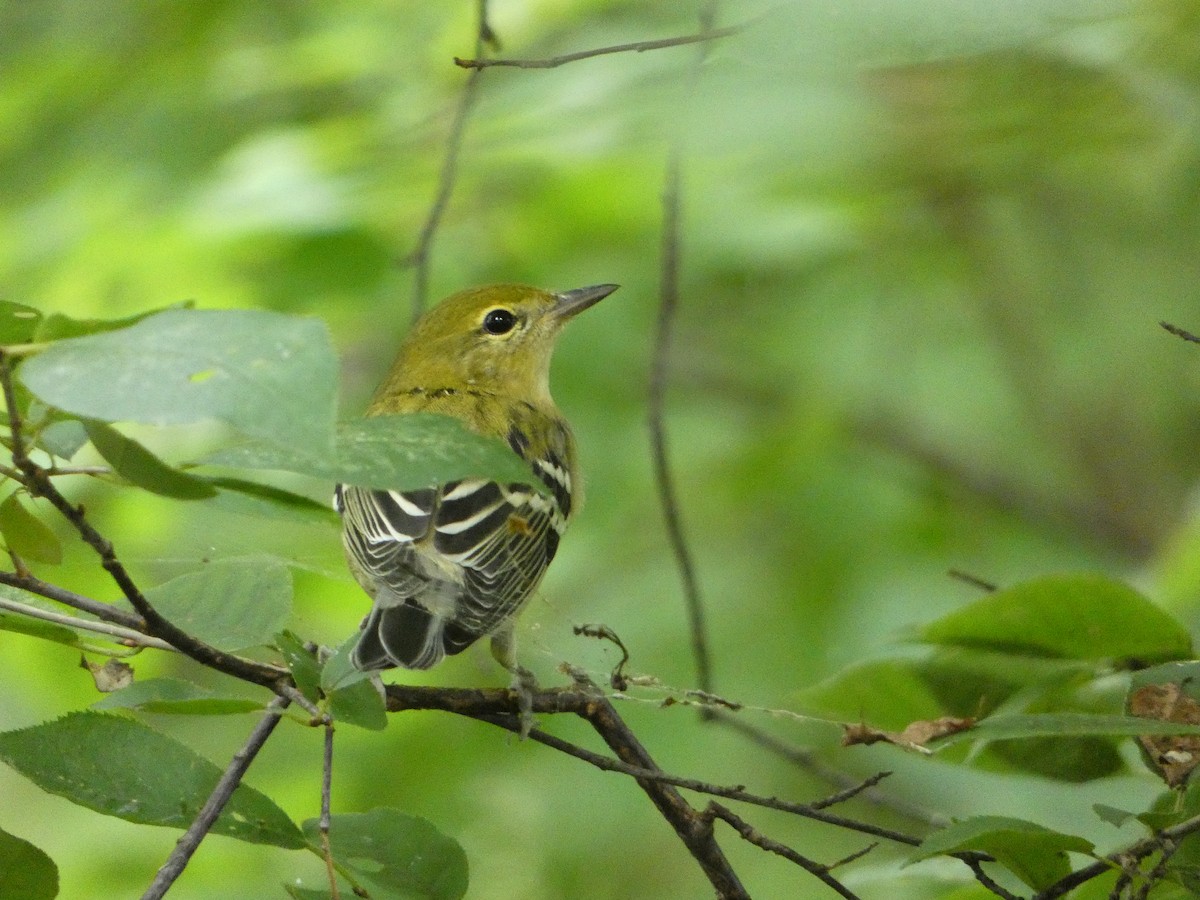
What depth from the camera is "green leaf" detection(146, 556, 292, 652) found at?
189cm

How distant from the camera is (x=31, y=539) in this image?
185 centimetres

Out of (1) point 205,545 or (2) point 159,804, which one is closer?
(2) point 159,804

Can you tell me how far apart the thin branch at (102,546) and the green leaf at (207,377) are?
153 millimetres

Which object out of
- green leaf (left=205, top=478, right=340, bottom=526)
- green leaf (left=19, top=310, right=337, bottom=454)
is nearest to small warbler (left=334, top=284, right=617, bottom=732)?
green leaf (left=205, top=478, right=340, bottom=526)

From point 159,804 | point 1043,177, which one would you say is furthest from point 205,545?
point 1043,177

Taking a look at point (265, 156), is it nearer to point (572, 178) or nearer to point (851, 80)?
point (572, 178)

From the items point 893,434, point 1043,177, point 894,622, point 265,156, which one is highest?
point 265,156

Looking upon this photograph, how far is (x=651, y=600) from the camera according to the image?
5.71 meters

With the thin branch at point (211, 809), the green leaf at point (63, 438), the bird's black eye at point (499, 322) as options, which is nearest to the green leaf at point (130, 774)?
the thin branch at point (211, 809)

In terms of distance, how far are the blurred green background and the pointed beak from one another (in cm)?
43

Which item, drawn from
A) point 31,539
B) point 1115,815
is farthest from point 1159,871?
point 31,539

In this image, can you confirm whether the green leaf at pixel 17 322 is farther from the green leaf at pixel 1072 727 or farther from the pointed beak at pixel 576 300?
the pointed beak at pixel 576 300

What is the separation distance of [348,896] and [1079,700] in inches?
50.2

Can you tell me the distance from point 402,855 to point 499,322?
3044 millimetres
